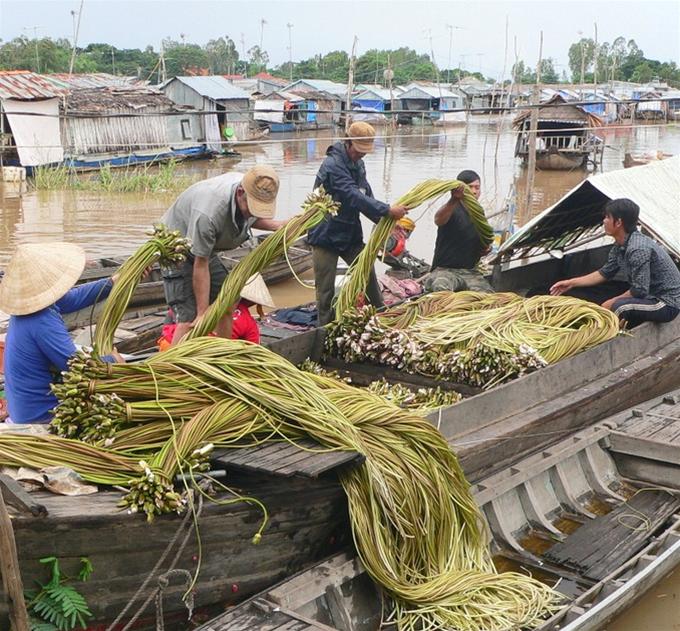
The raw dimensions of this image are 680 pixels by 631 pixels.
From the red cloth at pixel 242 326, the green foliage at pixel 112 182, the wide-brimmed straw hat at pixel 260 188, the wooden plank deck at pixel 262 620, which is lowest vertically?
the wooden plank deck at pixel 262 620

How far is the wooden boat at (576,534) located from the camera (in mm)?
3744

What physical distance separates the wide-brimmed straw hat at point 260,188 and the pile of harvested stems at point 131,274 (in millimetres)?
649

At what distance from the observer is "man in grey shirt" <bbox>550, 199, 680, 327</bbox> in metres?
6.26

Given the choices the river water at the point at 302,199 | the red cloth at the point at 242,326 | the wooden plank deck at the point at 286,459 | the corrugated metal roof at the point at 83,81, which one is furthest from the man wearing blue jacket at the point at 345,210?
the corrugated metal roof at the point at 83,81

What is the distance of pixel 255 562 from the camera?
3.76 m

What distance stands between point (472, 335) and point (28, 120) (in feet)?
70.3

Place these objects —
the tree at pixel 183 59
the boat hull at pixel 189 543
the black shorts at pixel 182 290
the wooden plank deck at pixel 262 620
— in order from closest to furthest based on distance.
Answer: the boat hull at pixel 189 543
the wooden plank deck at pixel 262 620
the black shorts at pixel 182 290
the tree at pixel 183 59

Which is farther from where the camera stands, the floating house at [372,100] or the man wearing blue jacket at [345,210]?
the floating house at [372,100]

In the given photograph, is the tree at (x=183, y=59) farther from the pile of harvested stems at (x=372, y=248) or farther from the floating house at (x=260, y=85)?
the pile of harvested stems at (x=372, y=248)

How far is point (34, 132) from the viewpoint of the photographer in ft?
79.5

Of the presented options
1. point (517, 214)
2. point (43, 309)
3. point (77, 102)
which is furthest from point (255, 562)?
point (77, 102)

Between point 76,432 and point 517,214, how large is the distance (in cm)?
1639

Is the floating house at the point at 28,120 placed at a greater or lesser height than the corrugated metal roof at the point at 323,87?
lesser

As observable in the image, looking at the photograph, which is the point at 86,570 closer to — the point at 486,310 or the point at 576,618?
the point at 576,618
